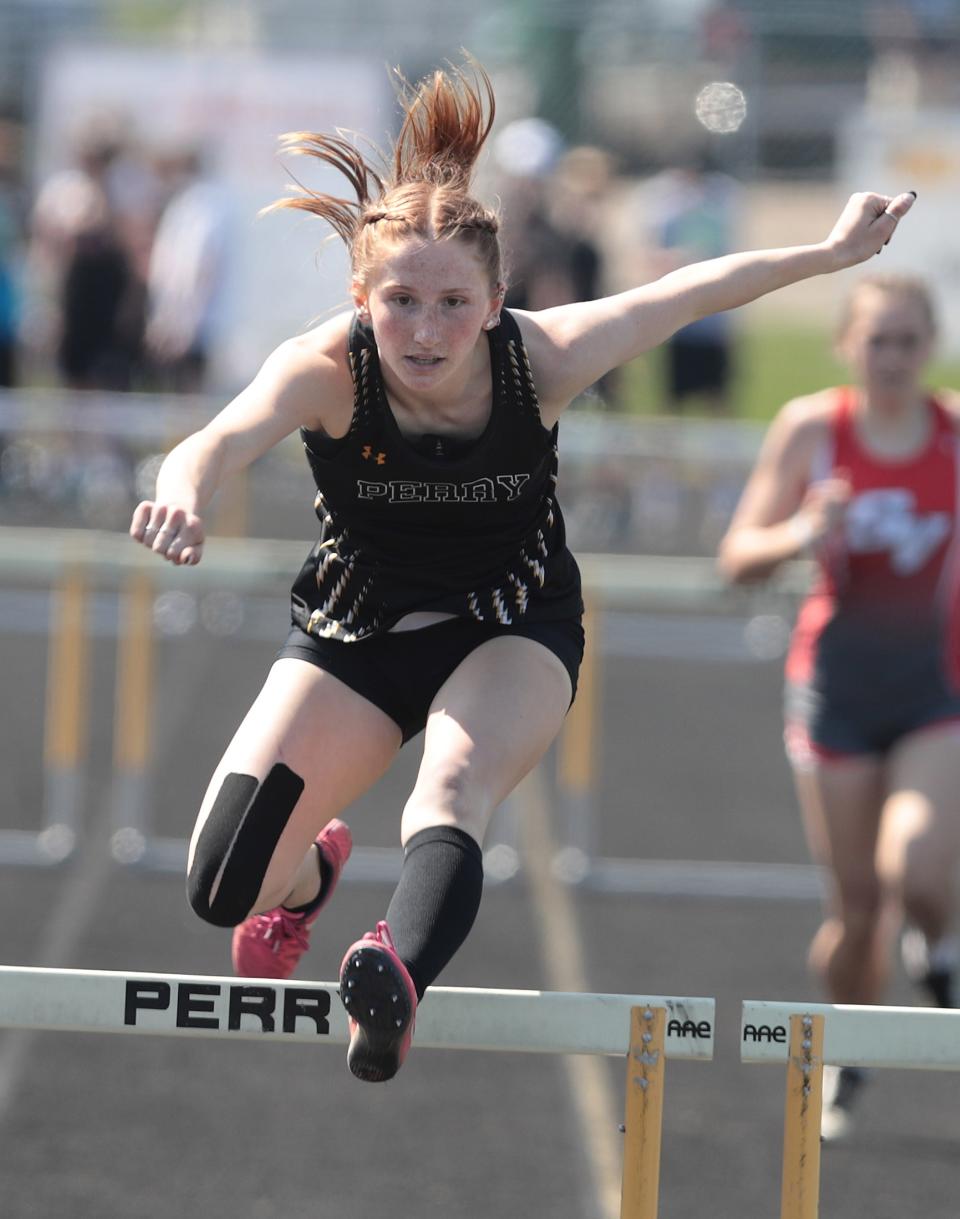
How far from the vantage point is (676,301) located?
133 inches

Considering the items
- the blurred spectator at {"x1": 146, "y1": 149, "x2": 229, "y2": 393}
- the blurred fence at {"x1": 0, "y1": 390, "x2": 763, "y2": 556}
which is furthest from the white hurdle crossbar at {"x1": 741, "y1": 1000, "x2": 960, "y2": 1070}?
the blurred spectator at {"x1": 146, "y1": 149, "x2": 229, "y2": 393}

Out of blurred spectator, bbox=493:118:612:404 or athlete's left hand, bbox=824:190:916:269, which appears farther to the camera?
blurred spectator, bbox=493:118:612:404

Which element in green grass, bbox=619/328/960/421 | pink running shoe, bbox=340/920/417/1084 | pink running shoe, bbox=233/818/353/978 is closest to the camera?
pink running shoe, bbox=340/920/417/1084

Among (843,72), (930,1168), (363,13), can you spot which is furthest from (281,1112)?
(843,72)

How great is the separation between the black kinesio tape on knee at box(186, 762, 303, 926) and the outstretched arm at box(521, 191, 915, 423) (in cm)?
81

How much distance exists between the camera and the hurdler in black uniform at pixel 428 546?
11.0 ft

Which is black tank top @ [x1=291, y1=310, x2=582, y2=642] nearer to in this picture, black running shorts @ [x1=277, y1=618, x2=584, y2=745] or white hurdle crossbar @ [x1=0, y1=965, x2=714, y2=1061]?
black running shorts @ [x1=277, y1=618, x2=584, y2=745]

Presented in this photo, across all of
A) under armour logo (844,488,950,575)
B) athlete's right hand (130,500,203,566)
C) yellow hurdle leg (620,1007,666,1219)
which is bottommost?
yellow hurdle leg (620,1007,666,1219)

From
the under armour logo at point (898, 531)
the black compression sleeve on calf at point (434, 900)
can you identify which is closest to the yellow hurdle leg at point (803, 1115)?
the black compression sleeve on calf at point (434, 900)

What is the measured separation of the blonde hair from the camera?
16.4ft

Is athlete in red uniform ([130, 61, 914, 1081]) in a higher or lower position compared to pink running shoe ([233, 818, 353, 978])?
higher

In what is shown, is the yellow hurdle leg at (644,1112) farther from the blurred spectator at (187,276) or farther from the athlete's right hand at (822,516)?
the blurred spectator at (187,276)

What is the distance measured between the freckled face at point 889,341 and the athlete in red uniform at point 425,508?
63.1 inches

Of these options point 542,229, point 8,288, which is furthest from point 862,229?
point 8,288
